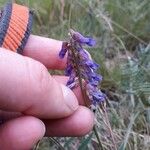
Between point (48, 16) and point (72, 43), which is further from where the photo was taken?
point (48, 16)

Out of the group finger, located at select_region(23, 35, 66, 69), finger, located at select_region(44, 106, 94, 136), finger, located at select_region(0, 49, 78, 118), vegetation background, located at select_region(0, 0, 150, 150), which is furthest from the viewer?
vegetation background, located at select_region(0, 0, 150, 150)

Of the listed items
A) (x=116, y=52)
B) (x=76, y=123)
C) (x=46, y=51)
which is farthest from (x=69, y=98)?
(x=116, y=52)

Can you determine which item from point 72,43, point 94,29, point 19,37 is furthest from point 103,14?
point 72,43

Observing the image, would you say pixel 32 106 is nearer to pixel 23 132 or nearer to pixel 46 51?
pixel 23 132

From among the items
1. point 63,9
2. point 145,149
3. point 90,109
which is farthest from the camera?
point 63,9

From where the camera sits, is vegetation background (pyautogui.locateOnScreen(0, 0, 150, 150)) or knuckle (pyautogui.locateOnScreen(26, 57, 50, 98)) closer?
knuckle (pyautogui.locateOnScreen(26, 57, 50, 98))

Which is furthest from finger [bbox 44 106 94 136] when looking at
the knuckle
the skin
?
the knuckle

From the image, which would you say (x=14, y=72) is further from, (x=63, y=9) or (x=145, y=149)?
(x=63, y=9)

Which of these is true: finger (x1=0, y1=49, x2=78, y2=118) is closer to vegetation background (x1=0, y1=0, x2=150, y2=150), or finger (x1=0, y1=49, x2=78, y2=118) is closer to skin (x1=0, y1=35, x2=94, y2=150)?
skin (x1=0, y1=35, x2=94, y2=150)
